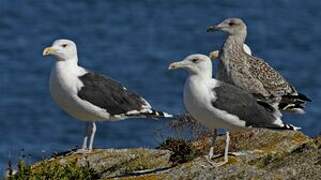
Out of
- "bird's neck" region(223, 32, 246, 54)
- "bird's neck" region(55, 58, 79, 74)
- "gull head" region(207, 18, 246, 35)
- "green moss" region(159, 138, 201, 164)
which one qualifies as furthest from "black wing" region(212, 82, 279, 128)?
"gull head" region(207, 18, 246, 35)

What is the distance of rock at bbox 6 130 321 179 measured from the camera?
1374cm

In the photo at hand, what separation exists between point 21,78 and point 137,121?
293 inches

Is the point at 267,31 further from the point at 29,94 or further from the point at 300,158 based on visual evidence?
the point at 300,158

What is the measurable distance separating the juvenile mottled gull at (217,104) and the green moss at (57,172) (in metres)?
1.34

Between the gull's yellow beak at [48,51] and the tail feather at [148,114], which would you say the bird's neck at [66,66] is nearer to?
the gull's yellow beak at [48,51]

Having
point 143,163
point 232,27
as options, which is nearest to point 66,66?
point 143,163

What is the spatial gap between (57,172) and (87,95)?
2139 millimetres

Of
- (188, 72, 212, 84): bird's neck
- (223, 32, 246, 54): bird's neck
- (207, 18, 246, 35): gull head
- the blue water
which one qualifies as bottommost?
the blue water

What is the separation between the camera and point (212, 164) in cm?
1457

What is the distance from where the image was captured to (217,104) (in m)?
15.2

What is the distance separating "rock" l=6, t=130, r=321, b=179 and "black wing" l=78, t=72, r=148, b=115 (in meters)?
0.69

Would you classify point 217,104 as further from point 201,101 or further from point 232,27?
point 232,27

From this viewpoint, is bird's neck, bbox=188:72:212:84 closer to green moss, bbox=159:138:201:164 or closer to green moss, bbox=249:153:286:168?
green moss, bbox=159:138:201:164

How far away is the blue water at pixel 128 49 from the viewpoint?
141 ft
